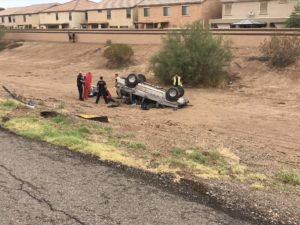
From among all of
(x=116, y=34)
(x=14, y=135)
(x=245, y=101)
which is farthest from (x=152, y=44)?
(x=14, y=135)

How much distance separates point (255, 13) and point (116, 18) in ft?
77.4

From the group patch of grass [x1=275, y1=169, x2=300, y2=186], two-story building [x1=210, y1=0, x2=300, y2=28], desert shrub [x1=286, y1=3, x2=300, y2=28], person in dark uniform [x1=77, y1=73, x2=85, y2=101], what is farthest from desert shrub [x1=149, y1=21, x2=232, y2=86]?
two-story building [x1=210, y1=0, x2=300, y2=28]

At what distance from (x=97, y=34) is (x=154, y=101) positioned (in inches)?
1210

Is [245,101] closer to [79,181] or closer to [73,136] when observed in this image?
[73,136]

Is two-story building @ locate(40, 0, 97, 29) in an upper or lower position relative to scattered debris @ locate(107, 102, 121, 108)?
upper

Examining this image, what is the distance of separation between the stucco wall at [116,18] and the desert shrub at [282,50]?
37.6m

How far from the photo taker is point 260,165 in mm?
10758

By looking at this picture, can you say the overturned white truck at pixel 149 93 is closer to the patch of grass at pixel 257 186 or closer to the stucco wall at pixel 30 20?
the patch of grass at pixel 257 186

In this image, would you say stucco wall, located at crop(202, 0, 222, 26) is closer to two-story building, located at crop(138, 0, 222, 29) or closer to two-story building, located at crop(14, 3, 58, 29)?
two-story building, located at crop(138, 0, 222, 29)

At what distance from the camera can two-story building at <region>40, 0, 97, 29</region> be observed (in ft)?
248

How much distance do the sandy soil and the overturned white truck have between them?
1.90 feet

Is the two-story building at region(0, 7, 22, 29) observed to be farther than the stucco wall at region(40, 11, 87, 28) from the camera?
Yes

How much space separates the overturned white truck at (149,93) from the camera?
71.7 feet

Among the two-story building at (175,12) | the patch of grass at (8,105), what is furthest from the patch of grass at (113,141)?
the two-story building at (175,12)
